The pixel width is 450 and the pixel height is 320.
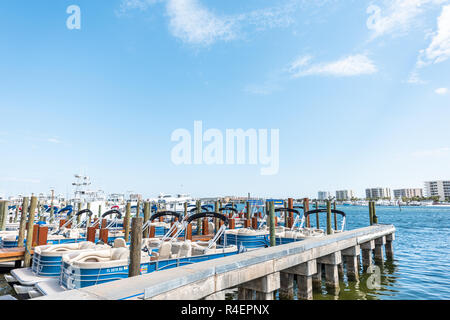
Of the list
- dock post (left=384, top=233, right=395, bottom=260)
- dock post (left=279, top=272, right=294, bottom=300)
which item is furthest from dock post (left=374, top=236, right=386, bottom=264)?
dock post (left=279, top=272, right=294, bottom=300)

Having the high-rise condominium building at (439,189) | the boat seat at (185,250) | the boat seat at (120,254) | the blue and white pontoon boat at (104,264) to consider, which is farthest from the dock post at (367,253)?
the high-rise condominium building at (439,189)

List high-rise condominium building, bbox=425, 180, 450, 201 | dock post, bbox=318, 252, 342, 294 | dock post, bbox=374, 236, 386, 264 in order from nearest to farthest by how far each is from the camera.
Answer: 1. dock post, bbox=318, 252, 342, 294
2. dock post, bbox=374, 236, 386, 264
3. high-rise condominium building, bbox=425, 180, 450, 201

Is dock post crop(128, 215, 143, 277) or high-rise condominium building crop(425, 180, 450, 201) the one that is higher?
high-rise condominium building crop(425, 180, 450, 201)

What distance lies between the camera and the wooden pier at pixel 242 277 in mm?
5719

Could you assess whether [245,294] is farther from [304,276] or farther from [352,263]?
[352,263]

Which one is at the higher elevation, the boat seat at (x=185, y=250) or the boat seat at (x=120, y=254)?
the boat seat at (x=120, y=254)

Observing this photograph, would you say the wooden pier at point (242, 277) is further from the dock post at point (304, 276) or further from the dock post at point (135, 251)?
the dock post at point (135, 251)

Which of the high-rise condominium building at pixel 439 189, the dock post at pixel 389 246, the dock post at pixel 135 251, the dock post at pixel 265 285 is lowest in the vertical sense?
the dock post at pixel 389 246

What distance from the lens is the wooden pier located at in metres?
5.72

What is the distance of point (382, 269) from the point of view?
18.2 metres

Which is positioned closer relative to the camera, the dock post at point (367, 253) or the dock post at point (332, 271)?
the dock post at point (332, 271)

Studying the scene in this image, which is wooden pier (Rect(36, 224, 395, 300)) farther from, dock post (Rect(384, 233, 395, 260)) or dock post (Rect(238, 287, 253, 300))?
dock post (Rect(384, 233, 395, 260))
